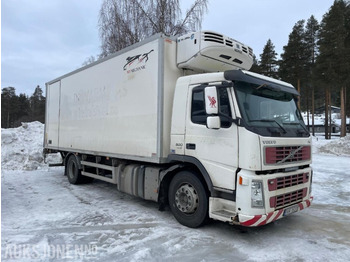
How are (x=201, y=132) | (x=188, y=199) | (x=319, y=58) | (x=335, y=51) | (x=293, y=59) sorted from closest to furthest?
(x=201, y=132) < (x=188, y=199) < (x=335, y=51) < (x=319, y=58) < (x=293, y=59)

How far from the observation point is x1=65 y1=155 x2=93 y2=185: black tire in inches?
360

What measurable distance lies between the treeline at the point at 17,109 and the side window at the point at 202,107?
57.3m

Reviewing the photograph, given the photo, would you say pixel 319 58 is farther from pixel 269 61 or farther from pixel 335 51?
pixel 269 61

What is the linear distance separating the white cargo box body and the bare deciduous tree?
28.9ft

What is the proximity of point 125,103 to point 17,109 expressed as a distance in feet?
207

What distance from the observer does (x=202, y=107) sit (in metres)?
4.98

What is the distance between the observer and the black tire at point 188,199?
4.86 meters

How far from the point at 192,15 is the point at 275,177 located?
14.4 metres

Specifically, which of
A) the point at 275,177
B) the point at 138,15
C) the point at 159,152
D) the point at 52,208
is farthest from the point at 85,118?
the point at 138,15

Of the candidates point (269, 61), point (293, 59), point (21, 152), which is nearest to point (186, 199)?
point (21, 152)

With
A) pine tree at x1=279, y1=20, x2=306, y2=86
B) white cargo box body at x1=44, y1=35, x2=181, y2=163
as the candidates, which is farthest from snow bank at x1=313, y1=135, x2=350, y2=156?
white cargo box body at x1=44, y1=35, x2=181, y2=163

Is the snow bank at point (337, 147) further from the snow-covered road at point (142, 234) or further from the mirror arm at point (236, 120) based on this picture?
the mirror arm at point (236, 120)

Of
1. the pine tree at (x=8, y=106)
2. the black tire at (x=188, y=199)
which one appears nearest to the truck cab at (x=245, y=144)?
the black tire at (x=188, y=199)

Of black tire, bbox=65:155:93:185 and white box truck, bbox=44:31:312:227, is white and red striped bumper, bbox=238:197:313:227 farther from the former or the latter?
black tire, bbox=65:155:93:185
